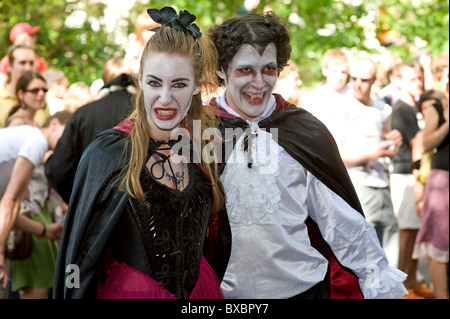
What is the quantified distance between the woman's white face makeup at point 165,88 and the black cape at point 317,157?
51 centimetres

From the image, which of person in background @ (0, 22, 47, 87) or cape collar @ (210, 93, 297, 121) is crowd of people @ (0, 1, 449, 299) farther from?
person in background @ (0, 22, 47, 87)

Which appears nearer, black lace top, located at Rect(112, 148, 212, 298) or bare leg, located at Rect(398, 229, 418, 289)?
black lace top, located at Rect(112, 148, 212, 298)

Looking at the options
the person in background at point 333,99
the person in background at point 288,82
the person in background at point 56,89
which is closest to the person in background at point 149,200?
the person in background at point 333,99

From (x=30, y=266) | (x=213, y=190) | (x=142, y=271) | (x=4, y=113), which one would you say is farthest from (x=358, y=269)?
(x=4, y=113)

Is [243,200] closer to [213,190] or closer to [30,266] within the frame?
[213,190]

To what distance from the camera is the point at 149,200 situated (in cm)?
328

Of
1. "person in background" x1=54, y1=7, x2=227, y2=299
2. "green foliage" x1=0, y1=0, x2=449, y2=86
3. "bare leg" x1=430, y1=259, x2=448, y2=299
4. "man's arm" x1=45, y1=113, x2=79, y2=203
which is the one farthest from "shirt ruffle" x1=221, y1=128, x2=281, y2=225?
"green foliage" x1=0, y1=0, x2=449, y2=86

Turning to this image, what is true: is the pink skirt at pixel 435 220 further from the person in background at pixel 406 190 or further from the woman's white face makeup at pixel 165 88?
the woman's white face makeup at pixel 165 88

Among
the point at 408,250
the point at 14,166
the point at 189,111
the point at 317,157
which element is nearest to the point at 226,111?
the point at 189,111

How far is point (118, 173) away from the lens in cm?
325

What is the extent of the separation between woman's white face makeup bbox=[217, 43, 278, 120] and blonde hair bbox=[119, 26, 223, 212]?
0.19 meters

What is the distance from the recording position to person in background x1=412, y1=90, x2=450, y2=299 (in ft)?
23.7

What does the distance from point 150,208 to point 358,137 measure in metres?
3.98

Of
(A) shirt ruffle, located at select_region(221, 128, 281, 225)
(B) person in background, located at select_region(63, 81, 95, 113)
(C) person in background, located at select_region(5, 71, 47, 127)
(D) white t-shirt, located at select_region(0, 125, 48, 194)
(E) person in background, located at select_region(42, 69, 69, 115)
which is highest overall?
(E) person in background, located at select_region(42, 69, 69, 115)
